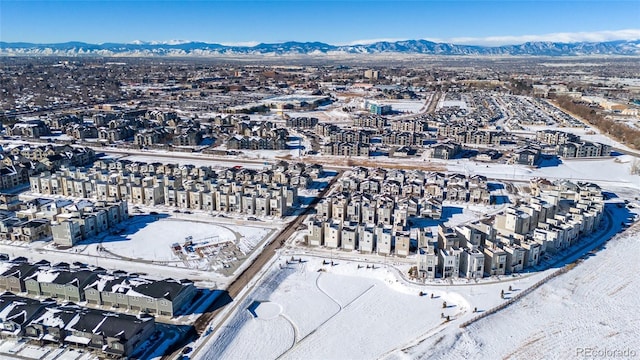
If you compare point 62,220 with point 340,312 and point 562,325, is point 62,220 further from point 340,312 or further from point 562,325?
point 562,325

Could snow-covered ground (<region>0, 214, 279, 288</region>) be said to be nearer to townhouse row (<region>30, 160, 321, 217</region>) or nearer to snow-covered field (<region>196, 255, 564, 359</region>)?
townhouse row (<region>30, 160, 321, 217</region>)

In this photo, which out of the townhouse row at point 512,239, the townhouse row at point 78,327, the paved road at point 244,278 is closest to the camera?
the townhouse row at point 78,327

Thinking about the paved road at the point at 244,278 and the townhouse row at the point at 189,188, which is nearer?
the paved road at the point at 244,278

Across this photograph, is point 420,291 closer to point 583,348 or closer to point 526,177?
point 583,348

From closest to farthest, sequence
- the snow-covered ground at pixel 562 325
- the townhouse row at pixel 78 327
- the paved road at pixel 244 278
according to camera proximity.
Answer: the townhouse row at pixel 78 327 → the snow-covered ground at pixel 562 325 → the paved road at pixel 244 278

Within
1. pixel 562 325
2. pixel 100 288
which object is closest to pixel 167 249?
pixel 100 288

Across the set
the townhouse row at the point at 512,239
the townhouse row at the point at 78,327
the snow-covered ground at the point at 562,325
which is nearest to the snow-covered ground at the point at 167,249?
the townhouse row at the point at 78,327

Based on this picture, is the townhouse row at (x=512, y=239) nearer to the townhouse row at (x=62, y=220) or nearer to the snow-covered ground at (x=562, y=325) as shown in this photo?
the snow-covered ground at (x=562, y=325)

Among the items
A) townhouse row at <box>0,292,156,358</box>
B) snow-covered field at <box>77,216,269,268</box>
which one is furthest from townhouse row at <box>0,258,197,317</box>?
snow-covered field at <box>77,216,269,268</box>
